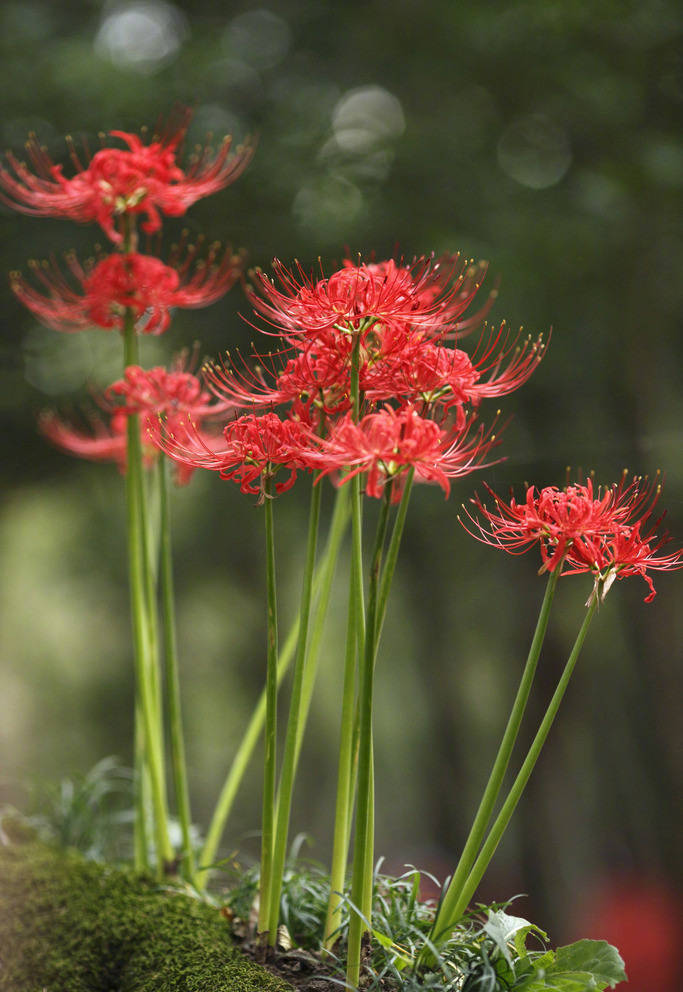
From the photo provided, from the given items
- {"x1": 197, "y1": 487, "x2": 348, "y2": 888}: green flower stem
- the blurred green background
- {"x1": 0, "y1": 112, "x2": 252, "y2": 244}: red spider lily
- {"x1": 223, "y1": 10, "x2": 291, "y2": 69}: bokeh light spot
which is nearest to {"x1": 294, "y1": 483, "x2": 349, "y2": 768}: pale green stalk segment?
{"x1": 197, "y1": 487, "x2": 348, "y2": 888}: green flower stem

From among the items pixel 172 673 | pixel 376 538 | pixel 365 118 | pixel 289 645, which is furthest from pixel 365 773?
pixel 365 118

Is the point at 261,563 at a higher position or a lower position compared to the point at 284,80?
lower

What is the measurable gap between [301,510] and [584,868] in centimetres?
150

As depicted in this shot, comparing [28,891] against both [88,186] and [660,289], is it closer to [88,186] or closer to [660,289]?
[88,186]

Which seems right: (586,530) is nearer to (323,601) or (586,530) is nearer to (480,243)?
(323,601)

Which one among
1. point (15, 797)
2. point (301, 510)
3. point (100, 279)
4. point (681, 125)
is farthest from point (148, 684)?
point (681, 125)

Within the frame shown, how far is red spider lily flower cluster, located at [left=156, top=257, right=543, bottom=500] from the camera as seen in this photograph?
2.77 ft

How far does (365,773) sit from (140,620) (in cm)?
63

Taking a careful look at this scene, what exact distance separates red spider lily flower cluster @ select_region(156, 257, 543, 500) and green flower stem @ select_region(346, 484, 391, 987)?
0.23 ft

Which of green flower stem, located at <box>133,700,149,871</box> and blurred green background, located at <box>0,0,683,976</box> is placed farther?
blurred green background, located at <box>0,0,683,976</box>

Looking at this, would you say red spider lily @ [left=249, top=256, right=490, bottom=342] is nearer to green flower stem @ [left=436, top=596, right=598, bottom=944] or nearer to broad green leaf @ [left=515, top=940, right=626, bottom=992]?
Result: green flower stem @ [left=436, top=596, right=598, bottom=944]

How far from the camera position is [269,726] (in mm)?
1061

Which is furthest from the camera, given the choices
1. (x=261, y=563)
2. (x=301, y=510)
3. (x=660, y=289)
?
(x=261, y=563)

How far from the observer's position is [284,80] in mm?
2738
